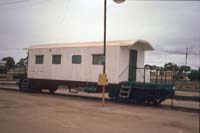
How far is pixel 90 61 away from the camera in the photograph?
20.5 meters

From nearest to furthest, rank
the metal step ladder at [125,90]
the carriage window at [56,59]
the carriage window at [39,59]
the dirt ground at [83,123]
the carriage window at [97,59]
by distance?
the dirt ground at [83,123] → the metal step ladder at [125,90] → the carriage window at [97,59] → the carriage window at [56,59] → the carriage window at [39,59]

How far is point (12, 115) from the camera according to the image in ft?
39.2

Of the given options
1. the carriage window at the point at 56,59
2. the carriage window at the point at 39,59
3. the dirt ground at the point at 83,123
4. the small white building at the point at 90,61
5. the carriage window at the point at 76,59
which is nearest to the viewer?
the dirt ground at the point at 83,123

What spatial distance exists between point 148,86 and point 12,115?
8.75 meters

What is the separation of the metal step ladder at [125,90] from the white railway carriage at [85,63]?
47 centimetres

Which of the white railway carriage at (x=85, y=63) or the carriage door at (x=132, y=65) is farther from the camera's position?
the carriage door at (x=132, y=65)

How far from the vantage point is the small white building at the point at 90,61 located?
19.3 meters

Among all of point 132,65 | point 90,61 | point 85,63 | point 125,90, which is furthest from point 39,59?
point 125,90

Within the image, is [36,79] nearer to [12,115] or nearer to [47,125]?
[12,115]

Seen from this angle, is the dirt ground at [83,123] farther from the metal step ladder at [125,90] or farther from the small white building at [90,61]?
the small white building at [90,61]

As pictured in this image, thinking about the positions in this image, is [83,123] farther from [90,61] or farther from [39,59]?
[39,59]

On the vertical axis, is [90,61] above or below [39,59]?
below

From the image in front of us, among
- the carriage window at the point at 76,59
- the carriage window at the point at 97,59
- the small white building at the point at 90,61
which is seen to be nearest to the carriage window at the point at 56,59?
the small white building at the point at 90,61

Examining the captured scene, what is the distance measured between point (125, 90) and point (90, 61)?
10.8 ft
